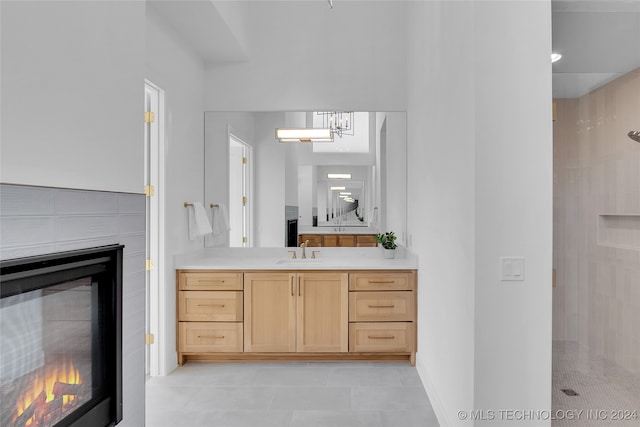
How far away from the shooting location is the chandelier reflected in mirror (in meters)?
3.92

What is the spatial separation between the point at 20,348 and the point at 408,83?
10.9 ft

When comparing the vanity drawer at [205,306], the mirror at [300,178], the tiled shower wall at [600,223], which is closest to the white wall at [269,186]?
the mirror at [300,178]

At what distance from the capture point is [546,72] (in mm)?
1828

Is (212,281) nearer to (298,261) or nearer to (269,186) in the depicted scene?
(298,261)

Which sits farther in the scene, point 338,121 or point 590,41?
point 338,121

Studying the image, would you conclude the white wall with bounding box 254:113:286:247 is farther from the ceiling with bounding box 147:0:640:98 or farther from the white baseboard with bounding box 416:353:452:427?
the ceiling with bounding box 147:0:640:98

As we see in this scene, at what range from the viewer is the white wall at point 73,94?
130 cm

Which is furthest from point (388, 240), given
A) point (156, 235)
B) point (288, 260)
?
point (156, 235)

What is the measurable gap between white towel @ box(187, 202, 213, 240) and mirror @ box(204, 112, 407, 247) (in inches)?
12.3

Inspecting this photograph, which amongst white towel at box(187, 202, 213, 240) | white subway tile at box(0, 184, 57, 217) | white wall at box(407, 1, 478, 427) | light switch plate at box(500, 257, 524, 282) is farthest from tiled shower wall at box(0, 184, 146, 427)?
light switch plate at box(500, 257, 524, 282)

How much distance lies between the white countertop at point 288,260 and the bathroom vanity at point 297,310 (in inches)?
0.9

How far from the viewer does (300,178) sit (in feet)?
13.5

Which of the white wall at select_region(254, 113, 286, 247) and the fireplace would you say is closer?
the fireplace

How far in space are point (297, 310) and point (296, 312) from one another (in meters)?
0.02
